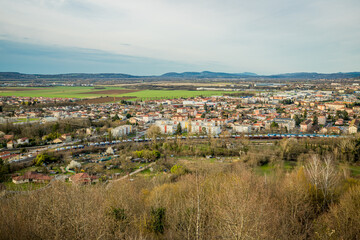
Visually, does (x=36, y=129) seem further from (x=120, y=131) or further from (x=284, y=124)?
(x=284, y=124)

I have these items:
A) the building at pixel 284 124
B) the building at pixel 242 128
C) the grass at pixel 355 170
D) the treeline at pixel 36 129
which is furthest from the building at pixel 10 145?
the building at pixel 284 124

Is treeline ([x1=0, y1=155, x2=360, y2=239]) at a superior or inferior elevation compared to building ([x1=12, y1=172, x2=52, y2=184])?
superior

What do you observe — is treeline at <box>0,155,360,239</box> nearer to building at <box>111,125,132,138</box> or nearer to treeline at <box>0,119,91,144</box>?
building at <box>111,125,132,138</box>

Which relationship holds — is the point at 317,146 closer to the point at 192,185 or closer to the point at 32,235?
the point at 192,185

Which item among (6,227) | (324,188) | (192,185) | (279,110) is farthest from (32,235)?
(279,110)

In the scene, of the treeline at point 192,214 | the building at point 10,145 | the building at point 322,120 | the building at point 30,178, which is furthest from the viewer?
the building at point 322,120

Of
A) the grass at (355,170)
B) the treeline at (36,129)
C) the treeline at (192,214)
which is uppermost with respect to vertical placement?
→ the treeline at (192,214)

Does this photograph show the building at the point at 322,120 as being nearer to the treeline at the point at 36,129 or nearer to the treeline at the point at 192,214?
the treeline at the point at 192,214

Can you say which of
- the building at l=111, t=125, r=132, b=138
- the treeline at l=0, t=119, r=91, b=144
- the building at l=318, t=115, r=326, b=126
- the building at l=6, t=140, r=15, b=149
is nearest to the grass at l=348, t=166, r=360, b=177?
the building at l=318, t=115, r=326, b=126

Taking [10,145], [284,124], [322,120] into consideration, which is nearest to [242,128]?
[284,124]
